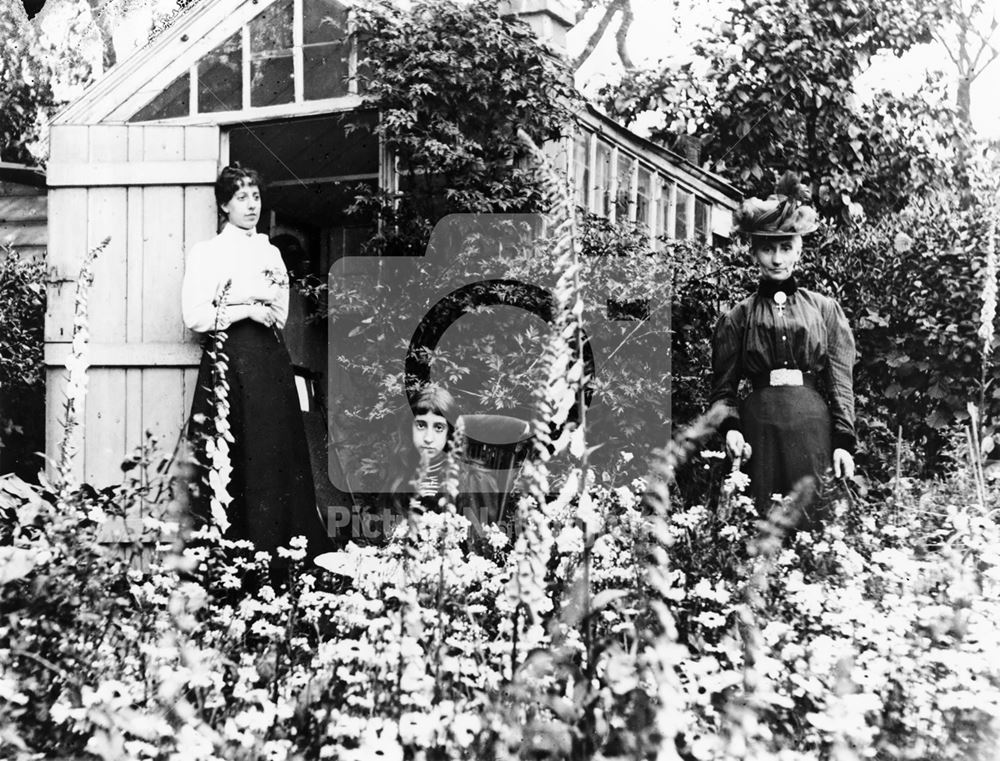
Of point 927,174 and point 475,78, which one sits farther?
point 927,174

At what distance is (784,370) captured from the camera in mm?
5125

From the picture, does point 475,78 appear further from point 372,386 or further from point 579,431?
point 579,431

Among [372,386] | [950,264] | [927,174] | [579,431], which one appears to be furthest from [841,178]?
[579,431]

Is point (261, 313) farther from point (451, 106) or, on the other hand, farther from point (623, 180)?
point (623, 180)

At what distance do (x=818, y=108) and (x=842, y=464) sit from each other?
761 centimetres

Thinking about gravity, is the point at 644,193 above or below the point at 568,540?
above

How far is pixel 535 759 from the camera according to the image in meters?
2.16

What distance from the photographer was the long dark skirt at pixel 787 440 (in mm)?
5004

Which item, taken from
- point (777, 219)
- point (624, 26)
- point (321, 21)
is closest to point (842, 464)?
point (777, 219)

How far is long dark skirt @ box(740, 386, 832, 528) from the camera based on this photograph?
5.00 meters

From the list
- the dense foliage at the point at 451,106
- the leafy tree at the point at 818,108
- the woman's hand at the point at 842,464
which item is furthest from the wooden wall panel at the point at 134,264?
the leafy tree at the point at 818,108

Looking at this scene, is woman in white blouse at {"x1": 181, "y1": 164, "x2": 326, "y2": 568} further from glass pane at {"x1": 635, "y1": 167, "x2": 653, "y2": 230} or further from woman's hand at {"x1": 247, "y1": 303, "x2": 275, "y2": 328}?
glass pane at {"x1": 635, "y1": 167, "x2": 653, "y2": 230}

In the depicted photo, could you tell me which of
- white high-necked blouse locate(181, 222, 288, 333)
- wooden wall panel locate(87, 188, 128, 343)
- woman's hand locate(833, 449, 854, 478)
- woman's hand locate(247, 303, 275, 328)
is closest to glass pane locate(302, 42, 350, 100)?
wooden wall panel locate(87, 188, 128, 343)

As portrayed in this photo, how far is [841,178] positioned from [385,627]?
30.3 feet
